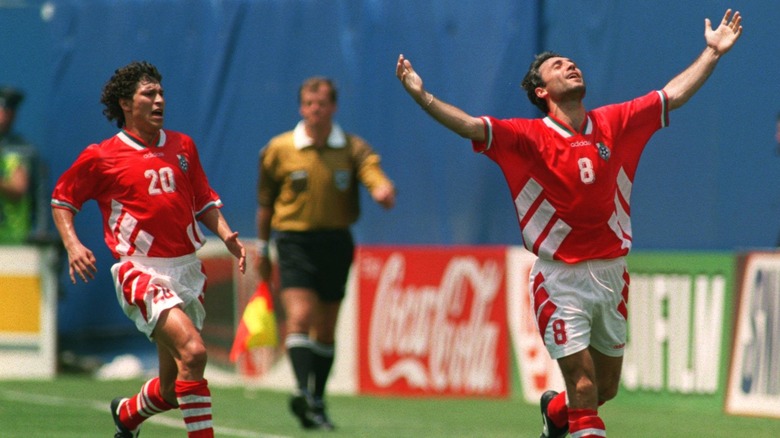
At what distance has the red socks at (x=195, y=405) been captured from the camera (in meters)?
7.81

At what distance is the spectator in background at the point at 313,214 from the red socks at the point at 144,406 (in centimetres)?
255

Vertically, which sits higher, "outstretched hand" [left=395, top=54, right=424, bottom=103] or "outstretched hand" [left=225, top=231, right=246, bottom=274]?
"outstretched hand" [left=395, top=54, right=424, bottom=103]

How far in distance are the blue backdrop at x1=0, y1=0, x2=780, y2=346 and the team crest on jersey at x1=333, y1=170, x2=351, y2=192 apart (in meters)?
3.54

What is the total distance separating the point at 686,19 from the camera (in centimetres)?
1316

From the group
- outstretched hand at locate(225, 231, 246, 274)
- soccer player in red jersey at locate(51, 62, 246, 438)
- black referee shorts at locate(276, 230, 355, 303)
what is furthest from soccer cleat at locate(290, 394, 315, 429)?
outstretched hand at locate(225, 231, 246, 274)

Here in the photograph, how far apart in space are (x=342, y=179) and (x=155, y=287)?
337cm

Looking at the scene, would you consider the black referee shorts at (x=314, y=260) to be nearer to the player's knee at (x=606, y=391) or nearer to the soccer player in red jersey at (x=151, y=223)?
the soccer player in red jersey at (x=151, y=223)

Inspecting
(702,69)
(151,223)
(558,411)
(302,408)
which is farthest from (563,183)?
(302,408)

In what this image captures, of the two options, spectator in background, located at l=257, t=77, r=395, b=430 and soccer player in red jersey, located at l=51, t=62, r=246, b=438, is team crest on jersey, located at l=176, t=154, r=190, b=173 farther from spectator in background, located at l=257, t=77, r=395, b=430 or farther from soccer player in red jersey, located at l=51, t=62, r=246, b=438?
spectator in background, located at l=257, t=77, r=395, b=430

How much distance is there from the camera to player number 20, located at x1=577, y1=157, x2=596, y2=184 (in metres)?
7.42

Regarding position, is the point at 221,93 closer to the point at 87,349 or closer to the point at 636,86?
the point at 87,349

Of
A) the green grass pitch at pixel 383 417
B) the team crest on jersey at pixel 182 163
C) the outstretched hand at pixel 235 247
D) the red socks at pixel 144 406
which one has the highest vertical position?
the team crest on jersey at pixel 182 163

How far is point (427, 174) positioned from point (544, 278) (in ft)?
25.4

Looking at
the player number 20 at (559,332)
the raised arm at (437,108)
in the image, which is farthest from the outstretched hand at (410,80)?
the player number 20 at (559,332)
